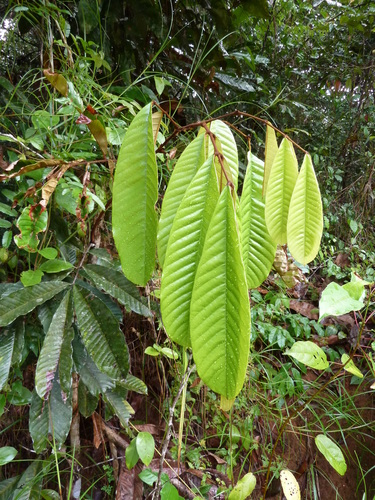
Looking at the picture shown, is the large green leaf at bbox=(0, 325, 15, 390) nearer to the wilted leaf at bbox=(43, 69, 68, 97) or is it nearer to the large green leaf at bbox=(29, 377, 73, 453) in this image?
the large green leaf at bbox=(29, 377, 73, 453)

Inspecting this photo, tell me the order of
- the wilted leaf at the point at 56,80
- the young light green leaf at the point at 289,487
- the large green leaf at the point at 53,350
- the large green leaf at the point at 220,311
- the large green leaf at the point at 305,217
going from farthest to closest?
the young light green leaf at the point at 289,487 → the large green leaf at the point at 53,350 → the wilted leaf at the point at 56,80 → the large green leaf at the point at 305,217 → the large green leaf at the point at 220,311

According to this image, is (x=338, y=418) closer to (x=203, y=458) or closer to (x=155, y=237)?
(x=203, y=458)

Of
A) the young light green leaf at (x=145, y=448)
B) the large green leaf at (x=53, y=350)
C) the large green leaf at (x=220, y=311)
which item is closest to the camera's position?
the large green leaf at (x=220, y=311)

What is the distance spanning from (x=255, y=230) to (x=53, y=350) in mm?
451

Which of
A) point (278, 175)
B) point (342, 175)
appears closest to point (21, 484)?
point (278, 175)

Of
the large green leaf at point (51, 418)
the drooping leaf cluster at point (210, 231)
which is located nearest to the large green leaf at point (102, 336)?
the large green leaf at point (51, 418)

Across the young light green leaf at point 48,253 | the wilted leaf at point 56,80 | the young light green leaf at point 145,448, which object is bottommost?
the young light green leaf at point 145,448

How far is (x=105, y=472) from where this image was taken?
937mm

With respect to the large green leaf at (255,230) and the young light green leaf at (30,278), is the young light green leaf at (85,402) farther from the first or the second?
the large green leaf at (255,230)

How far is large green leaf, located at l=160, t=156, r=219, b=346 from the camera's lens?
28 cm

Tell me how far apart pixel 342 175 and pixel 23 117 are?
8.05 ft

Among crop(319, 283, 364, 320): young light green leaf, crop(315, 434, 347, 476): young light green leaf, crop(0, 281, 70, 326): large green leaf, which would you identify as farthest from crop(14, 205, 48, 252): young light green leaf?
crop(315, 434, 347, 476): young light green leaf

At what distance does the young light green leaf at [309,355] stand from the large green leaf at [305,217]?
494mm

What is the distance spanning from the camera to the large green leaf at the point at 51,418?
67 cm
